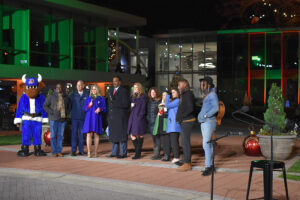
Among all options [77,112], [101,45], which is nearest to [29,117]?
[77,112]

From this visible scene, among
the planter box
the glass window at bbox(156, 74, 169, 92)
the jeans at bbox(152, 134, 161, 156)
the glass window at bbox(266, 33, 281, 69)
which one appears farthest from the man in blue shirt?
the glass window at bbox(156, 74, 169, 92)

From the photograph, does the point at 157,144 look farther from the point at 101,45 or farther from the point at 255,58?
the point at 255,58

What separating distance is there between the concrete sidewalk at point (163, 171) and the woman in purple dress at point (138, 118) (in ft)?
1.47

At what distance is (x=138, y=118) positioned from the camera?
11797 mm

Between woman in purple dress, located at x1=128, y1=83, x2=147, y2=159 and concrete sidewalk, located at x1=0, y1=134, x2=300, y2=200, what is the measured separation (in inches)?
17.7

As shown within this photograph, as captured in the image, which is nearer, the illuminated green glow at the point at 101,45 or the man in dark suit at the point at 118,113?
the man in dark suit at the point at 118,113

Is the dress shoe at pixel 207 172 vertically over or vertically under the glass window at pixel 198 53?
under

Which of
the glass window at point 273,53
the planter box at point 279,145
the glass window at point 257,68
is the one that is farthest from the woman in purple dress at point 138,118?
the glass window at point 273,53

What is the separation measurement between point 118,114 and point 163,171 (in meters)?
2.58

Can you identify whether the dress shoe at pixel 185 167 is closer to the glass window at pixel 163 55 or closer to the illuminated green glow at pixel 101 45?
the illuminated green glow at pixel 101 45

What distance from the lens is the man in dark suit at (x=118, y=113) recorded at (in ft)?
39.0

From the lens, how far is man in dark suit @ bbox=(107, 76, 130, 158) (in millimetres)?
11883

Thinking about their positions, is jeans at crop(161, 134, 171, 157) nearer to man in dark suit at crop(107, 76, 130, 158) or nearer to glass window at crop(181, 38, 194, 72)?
man in dark suit at crop(107, 76, 130, 158)

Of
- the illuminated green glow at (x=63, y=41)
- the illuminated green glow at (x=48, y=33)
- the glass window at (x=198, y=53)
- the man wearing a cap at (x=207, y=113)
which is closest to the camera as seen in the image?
the man wearing a cap at (x=207, y=113)
